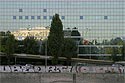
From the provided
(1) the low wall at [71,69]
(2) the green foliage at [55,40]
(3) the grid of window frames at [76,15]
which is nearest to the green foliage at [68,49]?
(2) the green foliage at [55,40]

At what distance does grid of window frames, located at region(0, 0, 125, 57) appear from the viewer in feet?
322

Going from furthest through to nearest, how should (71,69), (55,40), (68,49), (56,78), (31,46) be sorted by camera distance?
(31,46) < (68,49) < (55,40) < (71,69) < (56,78)

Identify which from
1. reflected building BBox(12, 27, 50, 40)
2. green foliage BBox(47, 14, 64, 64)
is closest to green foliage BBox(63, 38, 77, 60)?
green foliage BBox(47, 14, 64, 64)

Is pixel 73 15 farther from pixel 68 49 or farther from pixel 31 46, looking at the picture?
pixel 68 49

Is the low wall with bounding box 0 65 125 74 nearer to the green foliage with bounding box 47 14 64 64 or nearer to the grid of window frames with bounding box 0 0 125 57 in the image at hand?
the green foliage with bounding box 47 14 64 64

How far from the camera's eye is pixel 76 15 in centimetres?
9856

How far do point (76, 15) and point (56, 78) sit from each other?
189 feet

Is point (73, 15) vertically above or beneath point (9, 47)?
above

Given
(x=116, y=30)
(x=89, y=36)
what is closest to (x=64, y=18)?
(x=89, y=36)

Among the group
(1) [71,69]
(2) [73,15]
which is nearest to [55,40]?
(1) [71,69]

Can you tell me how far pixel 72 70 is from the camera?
47000 millimetres

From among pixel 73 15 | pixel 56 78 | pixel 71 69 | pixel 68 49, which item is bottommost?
pixel 56 78

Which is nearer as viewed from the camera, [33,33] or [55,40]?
[55,40]

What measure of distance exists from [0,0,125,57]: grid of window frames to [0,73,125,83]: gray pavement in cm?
5614
